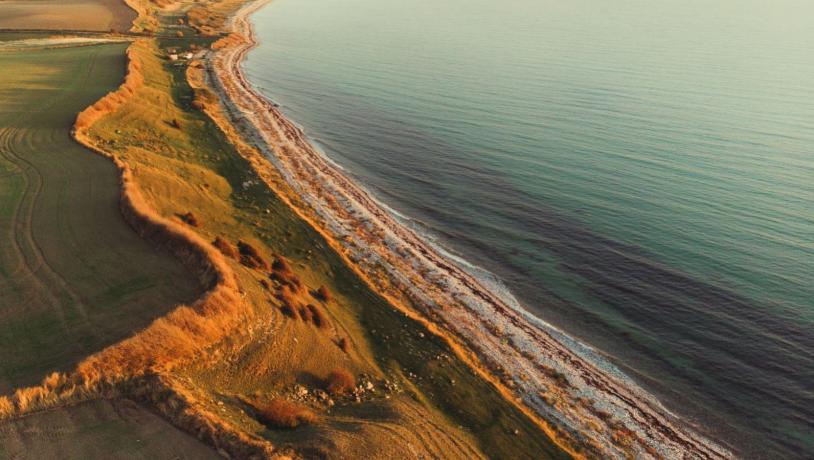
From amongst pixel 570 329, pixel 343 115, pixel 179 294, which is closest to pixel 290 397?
pixel 179 294

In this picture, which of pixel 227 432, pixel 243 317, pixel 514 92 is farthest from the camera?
pixel 514 92

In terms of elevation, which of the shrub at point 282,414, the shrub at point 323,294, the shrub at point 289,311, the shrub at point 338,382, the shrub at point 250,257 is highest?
the shrub at point 250,257

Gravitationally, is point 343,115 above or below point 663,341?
above

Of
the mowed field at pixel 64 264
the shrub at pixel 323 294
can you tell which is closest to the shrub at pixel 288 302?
the shrub at pixel 323 294

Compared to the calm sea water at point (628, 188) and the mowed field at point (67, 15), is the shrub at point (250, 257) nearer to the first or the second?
the calm sea water at point (628, 188)

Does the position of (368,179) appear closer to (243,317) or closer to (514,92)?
(243,317)

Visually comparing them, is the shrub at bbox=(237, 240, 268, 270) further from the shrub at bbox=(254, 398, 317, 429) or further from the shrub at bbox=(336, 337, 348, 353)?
the shrub at bbox=(254, 398, 317, 429)

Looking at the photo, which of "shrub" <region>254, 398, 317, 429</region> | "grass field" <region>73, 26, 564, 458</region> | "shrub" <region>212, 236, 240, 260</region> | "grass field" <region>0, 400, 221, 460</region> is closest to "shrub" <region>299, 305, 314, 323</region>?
"grass field" <region>73, 26, 564, 458</region>
